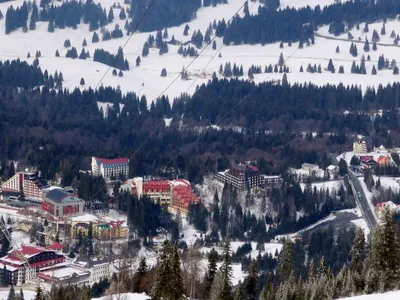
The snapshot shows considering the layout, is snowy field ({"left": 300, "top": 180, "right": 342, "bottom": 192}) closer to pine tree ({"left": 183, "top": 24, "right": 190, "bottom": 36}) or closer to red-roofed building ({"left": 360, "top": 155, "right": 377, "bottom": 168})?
red-roofed building ({"left": 360, "top": 155, "right": 377, "bottom": 168})

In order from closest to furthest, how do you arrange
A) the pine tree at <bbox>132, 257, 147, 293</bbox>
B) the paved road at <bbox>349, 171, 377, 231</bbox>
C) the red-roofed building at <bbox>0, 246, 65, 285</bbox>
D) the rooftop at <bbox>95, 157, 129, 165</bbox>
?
the pine tree at <bbox>132, 257, 147, 293</bbox> → the red-roofed building at <bbox>0, 246, 65, 285</bbox> → the paved road at <bbox>349, 171, 377, 231</bbox> → the rooftop at <bbox>95, 157, 129, 165</bbox>

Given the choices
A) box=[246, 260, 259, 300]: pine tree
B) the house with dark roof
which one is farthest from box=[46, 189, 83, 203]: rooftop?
box=[246, 260, 259, 300]: pine tree

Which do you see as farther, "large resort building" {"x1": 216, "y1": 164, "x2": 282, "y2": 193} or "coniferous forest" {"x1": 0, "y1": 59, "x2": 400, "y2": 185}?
"coniferous forest" {"x1": 0, "y1": 59, "x2": 400, "y2": 185}

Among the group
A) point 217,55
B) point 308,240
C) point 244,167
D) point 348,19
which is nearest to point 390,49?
point 348,19

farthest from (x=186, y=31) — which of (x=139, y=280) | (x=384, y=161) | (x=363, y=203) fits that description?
(x=139, y=280)

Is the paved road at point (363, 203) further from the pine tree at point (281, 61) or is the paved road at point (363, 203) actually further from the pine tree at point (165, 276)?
the pine tree at point (281, 61)

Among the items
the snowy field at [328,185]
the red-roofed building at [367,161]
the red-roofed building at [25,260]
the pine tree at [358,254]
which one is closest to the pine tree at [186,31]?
the red-roofed building at [367,161]
